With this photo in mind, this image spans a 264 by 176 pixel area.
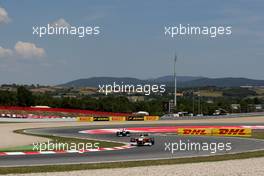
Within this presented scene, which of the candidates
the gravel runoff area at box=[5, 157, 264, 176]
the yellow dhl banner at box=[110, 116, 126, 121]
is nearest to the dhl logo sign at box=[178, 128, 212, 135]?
the gravel runoff area at box=[5, 157, 264, 176]

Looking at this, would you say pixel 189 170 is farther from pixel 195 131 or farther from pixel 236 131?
pixel 195 131

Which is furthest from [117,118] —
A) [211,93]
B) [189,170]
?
[189,170]

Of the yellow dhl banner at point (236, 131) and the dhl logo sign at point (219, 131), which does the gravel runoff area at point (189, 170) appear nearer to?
the yellow dhl banner at point (236, 131)

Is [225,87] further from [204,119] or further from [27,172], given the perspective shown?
[27,172]

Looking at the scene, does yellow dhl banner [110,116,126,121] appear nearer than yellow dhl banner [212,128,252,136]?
No

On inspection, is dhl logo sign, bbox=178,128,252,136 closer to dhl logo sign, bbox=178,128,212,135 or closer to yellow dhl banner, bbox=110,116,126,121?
dhl logo sign, bbox=178,128,212,135

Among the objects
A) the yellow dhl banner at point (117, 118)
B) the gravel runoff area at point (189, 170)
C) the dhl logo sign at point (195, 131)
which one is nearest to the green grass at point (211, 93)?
the yellow dhl banner at point (117, 118)

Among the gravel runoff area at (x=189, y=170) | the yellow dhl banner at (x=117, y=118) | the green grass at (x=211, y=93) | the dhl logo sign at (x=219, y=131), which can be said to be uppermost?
the green grass at (x=211, y=93)

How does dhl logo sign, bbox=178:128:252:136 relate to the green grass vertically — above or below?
below

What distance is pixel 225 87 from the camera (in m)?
121

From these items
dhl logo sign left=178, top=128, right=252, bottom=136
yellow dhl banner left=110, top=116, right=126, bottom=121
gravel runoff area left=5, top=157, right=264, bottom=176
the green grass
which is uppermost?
the green grass

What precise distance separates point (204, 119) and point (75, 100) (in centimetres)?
2753

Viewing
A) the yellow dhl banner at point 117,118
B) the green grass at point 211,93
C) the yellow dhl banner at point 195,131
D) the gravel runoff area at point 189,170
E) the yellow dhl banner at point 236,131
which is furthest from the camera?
the green grass at point 211,93

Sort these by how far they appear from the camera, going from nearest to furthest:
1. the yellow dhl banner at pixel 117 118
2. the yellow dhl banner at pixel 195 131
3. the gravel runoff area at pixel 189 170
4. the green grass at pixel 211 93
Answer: the gravel runoff area at pixel 189 170 → the yellow dhl banner at pixel 195 131 → the yellow dhl banner at pixel 117 118 → the green grass at pixel 211 93
